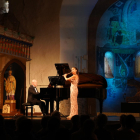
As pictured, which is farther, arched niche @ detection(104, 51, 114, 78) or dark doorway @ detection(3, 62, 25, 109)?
dark doorway @ detection(3, 62, 25, 109)

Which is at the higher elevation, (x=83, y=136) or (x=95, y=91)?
(x=95, y=91)

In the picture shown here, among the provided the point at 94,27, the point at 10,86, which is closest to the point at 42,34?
the point at 94,27

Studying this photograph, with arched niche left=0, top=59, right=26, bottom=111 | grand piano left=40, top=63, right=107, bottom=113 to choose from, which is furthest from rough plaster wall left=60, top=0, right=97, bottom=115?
grand piano left=40, top=63, right=107, bottom=113

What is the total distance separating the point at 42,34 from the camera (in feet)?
33.6

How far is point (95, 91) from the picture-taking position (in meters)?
7.34

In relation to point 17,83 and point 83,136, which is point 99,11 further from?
point 83,136

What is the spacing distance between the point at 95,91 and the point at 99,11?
4181mm

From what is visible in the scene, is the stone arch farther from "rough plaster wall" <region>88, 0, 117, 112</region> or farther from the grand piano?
the grand piano

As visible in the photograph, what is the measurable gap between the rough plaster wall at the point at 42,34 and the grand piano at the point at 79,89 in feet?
7.73

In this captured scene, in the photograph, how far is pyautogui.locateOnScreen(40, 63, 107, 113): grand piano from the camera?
7180mm

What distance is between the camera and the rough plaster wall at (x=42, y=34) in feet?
32.9

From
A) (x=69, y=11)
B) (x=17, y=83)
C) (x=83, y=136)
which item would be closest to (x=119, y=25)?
(x=69, y=11)

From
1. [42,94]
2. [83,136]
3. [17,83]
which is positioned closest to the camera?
[83,136]

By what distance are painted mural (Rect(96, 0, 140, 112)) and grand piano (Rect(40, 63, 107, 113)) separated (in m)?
2.78
